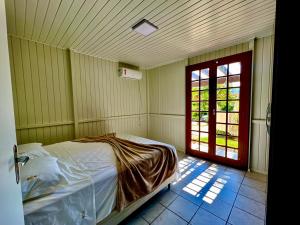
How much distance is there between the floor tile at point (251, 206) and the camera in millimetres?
1636

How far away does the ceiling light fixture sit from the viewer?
1.86 meters

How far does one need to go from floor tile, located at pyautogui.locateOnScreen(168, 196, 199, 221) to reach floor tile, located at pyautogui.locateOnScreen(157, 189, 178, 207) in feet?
0.20

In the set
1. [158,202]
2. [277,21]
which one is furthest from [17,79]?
[277,21]

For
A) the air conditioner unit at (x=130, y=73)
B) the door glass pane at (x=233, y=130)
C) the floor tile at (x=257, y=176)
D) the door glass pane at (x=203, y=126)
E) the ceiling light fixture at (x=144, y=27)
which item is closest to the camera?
the ceiling light fixture at (x=144, y=27)

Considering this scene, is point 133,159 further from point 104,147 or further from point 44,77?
point 44,77

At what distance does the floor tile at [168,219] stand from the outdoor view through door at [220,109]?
1782 millimetres

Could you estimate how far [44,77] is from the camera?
96.8 inches

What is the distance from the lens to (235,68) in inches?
104

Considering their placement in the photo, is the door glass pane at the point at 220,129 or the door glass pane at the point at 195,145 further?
the door glass pane at the point at 195,145

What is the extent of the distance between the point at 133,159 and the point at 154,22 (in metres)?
1.85

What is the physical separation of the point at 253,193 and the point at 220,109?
4.95ft

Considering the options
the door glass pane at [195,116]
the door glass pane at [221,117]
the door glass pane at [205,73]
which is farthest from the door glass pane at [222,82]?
the door glass pane at [195,116]

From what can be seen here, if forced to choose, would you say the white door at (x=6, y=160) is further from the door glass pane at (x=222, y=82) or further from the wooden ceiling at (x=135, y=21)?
the door glass pane at (x=222, y=82)

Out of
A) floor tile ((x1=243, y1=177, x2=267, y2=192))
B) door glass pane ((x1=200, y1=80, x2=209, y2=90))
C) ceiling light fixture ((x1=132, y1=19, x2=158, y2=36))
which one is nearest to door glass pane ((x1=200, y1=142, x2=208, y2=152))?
floor tile ((x1=243, y1=177, x2=267, y2=192))
